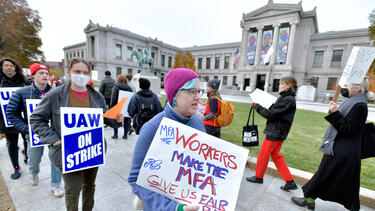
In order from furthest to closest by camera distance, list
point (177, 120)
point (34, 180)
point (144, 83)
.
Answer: point (144, 83) → point (34, 180) → point (177, 120)

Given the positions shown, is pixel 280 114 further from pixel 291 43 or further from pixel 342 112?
pixel 291 43

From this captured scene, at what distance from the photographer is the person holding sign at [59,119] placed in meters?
1.69

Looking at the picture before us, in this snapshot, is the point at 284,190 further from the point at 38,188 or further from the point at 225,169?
the point at 38,188

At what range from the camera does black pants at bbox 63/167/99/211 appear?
1.76 metres

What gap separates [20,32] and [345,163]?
90.0 ft

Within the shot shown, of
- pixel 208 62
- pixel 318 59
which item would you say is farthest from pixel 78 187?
pixel 208 62

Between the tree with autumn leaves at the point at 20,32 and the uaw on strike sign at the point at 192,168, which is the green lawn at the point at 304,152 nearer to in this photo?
the uaw on strike sign at the point at 192,168

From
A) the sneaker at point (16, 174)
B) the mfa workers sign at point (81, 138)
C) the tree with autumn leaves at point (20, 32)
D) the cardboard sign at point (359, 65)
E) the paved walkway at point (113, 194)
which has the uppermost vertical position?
the tree with autumn leaves at point (20, 32)

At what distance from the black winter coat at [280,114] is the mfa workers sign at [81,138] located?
8.02 ft

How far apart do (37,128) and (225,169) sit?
6.23 ft

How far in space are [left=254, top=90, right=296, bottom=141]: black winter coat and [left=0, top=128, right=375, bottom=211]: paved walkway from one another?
3.08 ft

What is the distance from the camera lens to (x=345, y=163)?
209cm

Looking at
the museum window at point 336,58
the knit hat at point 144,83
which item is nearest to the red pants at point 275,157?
the knit hat at point 144,83

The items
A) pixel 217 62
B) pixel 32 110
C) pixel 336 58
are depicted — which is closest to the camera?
pixel 32 110
